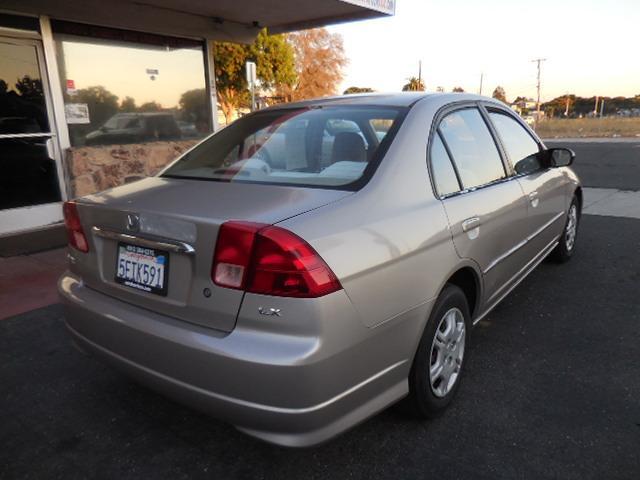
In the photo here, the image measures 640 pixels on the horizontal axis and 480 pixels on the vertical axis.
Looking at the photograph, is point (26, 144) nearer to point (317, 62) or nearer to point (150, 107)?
point (150, 107)

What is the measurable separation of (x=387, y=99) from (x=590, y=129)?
1534 inches

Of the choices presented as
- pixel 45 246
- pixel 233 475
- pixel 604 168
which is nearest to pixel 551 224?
pixel 233 475

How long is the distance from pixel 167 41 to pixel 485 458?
24.4 ft

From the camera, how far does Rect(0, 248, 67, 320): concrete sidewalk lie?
418cm

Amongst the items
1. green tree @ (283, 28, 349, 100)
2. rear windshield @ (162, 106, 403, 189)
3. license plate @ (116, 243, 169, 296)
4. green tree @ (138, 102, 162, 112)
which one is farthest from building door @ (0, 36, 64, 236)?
green tree @ (283, 28, 349, 100)

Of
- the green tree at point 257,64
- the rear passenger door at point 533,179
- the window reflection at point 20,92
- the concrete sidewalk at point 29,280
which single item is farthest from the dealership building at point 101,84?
the green tree at point 257,64

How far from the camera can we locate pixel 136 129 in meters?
7.45

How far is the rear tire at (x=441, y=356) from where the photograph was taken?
7.68ft

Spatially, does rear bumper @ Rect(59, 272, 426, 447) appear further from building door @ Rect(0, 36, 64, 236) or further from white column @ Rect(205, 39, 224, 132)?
white column @ Rect(205, 39, 224, 132)

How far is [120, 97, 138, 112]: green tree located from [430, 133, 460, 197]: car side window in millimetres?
5930

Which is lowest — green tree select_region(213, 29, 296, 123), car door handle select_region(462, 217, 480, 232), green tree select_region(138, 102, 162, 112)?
car door handle select_region(462, 217, 480, 232)

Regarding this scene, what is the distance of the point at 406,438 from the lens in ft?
7.92

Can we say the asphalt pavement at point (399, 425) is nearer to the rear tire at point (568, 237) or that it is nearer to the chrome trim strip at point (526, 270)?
the chrome trim strip at point (526, 270)

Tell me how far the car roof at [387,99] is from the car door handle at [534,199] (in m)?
0.80
